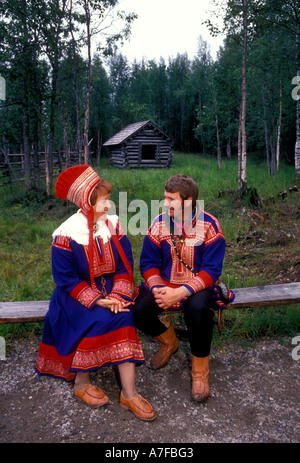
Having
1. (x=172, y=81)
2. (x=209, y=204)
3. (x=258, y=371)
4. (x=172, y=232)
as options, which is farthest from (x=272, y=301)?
(x=172, y=81)

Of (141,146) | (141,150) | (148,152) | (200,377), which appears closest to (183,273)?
(200,377)

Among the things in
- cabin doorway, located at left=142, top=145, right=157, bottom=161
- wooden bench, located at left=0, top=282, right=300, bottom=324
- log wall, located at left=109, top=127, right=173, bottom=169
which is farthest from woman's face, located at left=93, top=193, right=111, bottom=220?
cabin doorway, located at left=142, top=145, right=157, bottom=161

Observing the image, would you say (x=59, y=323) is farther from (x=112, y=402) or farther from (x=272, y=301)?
(x=272, y=301)

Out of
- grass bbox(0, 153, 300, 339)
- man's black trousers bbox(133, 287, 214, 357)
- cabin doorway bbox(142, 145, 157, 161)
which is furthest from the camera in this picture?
cabin doorway bbox(142, 145, 157, 161)

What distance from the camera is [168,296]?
7.75 feet

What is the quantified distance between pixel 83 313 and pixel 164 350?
88 centimetres

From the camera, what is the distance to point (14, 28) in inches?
403

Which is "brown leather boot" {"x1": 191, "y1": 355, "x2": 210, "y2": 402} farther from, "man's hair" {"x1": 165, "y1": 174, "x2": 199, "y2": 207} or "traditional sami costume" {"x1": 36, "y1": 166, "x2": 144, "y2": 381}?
"man's hair" {"x1": 165, "y1": 174, "x2": 199, "y2": 207}

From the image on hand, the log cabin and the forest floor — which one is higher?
the log cabin

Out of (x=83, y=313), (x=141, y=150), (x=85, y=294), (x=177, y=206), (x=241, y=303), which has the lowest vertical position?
(x=241, y=303)

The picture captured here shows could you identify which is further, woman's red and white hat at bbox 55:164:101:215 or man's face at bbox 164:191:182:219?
man's face at bbox 164:191:182:219

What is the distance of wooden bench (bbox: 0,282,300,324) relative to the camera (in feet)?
8.57

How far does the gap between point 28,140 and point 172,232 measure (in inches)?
458

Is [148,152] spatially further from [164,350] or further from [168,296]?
[168,296]
